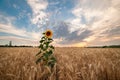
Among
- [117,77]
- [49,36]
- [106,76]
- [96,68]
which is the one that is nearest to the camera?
[117,77]

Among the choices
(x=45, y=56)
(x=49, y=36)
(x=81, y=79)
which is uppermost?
(x=49, y=36)

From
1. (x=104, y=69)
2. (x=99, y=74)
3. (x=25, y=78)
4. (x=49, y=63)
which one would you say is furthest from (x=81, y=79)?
(x=49, y=63)

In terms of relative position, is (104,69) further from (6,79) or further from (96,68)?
(6,79)

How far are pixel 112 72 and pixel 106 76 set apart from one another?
0.42 feet

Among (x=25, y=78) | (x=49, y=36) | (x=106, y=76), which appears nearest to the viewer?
(x=25, y=78)

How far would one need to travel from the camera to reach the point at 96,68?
2531 mm

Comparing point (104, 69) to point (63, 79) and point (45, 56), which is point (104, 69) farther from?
point (45, 56)

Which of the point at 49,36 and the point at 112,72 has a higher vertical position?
the point at 49,36

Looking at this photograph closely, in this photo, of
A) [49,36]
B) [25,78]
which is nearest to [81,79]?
[25,78]

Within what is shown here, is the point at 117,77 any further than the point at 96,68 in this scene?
No

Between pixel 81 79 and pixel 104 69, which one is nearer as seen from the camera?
pixel 81 79

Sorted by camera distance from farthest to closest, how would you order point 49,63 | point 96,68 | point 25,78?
point 49,63 → point 96,68 → point 25,78

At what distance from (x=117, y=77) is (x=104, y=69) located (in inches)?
14.4

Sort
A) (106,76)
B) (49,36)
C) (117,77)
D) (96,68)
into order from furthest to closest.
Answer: (49,36) < (96,68) < (106,76) < (117,77)
